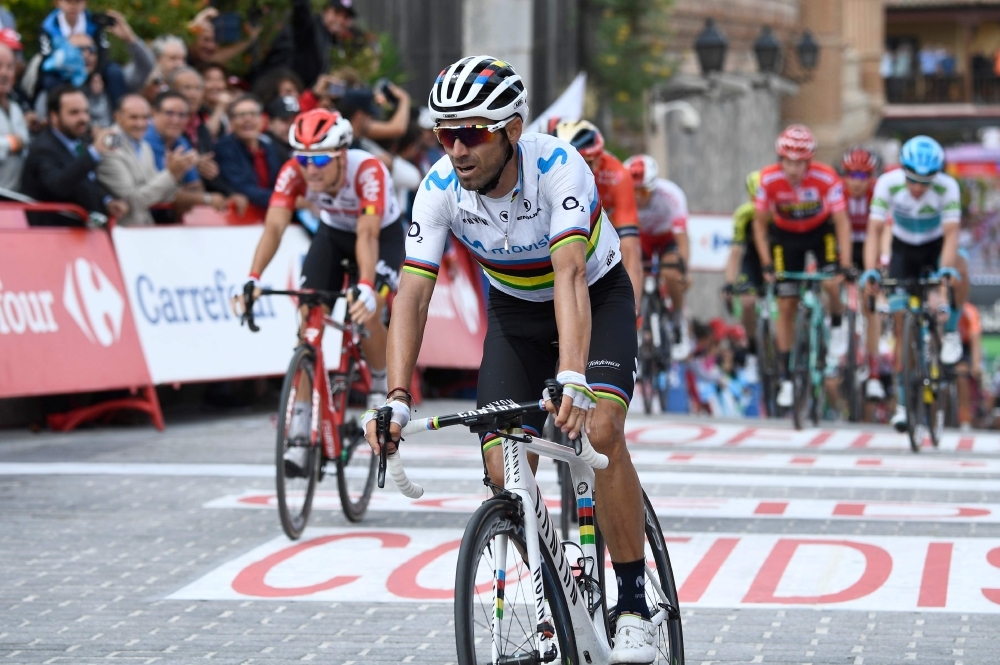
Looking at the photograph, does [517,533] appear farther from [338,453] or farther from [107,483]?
[107,483]

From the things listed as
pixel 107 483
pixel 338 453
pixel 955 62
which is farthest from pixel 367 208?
pixel 955 62

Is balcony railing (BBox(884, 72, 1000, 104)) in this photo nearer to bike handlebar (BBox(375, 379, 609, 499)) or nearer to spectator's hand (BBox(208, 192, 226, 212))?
spectator's hand (BBox(208, 192, 226, 212))

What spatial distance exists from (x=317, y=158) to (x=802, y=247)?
6.77m

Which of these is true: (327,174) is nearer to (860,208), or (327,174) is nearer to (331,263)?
(331,263)

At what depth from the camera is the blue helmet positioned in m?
12.0

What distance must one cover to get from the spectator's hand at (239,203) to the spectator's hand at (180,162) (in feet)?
3.26

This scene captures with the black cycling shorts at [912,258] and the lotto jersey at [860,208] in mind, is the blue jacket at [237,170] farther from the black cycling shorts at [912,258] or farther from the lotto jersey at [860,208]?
the lotto jersey at [860,208]

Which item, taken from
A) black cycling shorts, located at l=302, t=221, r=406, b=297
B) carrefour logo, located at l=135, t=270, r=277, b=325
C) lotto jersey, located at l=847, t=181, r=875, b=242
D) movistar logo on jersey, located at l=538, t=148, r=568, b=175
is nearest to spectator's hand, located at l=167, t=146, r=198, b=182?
carrefour logo, located at l=135, t=270, r=277, b=325

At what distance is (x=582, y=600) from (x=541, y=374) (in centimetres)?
91

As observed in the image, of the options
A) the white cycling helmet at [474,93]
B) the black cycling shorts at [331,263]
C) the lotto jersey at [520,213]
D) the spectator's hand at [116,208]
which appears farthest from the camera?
the spectator's hand at [116,208]

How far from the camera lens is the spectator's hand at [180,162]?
40.8 feet

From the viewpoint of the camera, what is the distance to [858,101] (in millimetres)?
47719

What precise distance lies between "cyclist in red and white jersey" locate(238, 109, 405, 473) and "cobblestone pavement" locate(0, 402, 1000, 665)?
2.89ft

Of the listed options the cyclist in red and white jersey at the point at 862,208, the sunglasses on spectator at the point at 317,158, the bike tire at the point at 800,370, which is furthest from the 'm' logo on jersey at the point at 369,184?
the cyclist in red and white jersey at the point at 862,208
